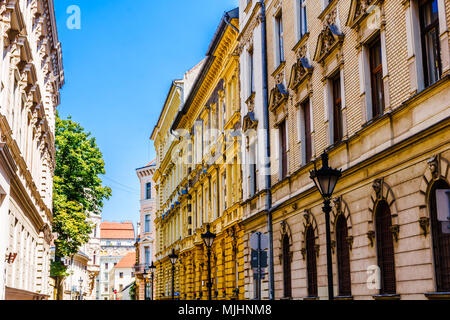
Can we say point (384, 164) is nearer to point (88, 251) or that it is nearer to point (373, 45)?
point (373, 45)

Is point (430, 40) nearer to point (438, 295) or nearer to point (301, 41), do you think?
point (438, 295)

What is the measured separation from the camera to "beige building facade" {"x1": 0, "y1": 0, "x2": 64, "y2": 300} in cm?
1838

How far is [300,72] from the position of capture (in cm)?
1972

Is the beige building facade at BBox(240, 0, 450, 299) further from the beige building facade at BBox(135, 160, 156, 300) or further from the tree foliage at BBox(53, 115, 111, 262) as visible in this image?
the beige building facade at BBox(135, 160, 156, 300)

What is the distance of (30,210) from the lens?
26438 millimetres

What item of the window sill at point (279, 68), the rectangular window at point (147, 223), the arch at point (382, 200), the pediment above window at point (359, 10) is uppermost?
the rectangular window at point (147, 223)

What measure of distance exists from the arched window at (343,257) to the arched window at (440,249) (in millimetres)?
4464

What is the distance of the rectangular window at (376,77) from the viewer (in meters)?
14.4

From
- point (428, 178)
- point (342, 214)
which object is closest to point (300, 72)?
point (342, 214)

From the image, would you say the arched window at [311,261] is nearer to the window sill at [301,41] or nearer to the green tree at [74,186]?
the window sill at [301,41]

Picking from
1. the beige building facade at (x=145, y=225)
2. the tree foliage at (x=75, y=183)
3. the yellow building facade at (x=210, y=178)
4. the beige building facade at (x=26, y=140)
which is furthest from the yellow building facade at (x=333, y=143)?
the beige building facade at (x=145, y=225)

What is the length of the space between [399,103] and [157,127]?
48.4 metres

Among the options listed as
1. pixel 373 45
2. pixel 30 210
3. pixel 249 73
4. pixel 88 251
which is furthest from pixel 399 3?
pixel 88 251

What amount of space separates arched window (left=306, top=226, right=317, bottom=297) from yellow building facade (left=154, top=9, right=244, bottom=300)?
7.92 m
